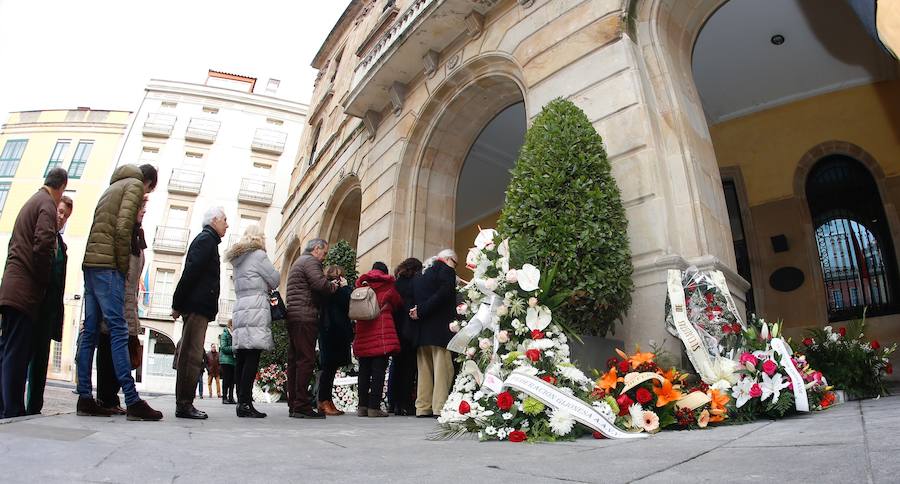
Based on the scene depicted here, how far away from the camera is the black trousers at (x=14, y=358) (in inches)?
159

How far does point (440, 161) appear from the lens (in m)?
10.1

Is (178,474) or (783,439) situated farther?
(783,439)

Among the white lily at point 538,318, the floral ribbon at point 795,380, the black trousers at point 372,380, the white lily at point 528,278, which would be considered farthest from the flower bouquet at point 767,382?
the black trousers at point 372,380

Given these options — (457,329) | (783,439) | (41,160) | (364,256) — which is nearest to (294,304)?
(457,329)

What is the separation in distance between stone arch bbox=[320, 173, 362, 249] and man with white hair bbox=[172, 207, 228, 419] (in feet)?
26.9

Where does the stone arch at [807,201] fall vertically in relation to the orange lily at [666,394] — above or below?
above

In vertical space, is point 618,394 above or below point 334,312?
below

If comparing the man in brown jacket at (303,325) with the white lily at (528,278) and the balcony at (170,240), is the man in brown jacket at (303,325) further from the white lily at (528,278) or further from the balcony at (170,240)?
the balcony at (170,240)

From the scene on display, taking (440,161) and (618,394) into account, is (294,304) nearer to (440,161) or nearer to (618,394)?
(618,394)

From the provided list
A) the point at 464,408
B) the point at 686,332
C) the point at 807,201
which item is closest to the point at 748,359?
the point at 686,332

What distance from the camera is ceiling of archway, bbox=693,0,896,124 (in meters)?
8.39

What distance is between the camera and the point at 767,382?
4.04 meters

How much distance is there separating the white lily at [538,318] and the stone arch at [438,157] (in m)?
5.49

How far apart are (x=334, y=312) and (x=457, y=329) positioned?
7.07 ft
